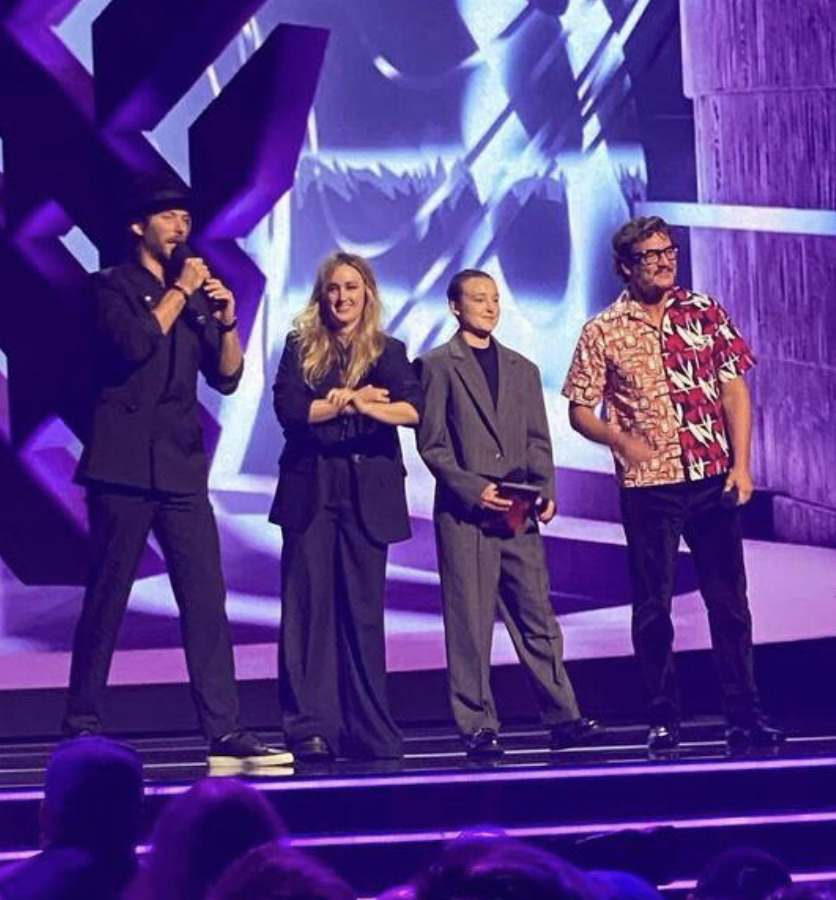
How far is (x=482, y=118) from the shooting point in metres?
6.50

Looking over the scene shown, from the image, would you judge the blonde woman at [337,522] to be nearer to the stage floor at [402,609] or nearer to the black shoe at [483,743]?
the black shoe at [483,743]

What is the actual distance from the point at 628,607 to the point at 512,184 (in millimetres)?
1385

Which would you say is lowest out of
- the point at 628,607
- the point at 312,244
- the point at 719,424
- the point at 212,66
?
the point at 628,607

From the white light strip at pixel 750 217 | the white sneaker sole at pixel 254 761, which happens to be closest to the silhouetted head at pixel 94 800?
the white sneaker sole at pixel 254 761

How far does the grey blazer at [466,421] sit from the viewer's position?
18.6 ft

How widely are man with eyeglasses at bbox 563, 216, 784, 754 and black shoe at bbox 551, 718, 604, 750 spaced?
0.62 feet

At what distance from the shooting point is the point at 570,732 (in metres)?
5.71

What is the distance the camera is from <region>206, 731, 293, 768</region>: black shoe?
5418 millimetres

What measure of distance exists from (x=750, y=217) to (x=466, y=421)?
1.59 meters

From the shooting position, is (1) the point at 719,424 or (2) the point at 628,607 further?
(2) the point at 628,607

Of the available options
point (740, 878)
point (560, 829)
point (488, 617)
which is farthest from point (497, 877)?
point (488, 617)

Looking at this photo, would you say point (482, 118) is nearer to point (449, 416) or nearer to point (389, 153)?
point (389, 153)

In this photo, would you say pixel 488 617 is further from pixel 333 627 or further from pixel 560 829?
pixel 560 829

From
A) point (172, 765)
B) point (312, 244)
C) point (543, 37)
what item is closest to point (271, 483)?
point (312, 244)
